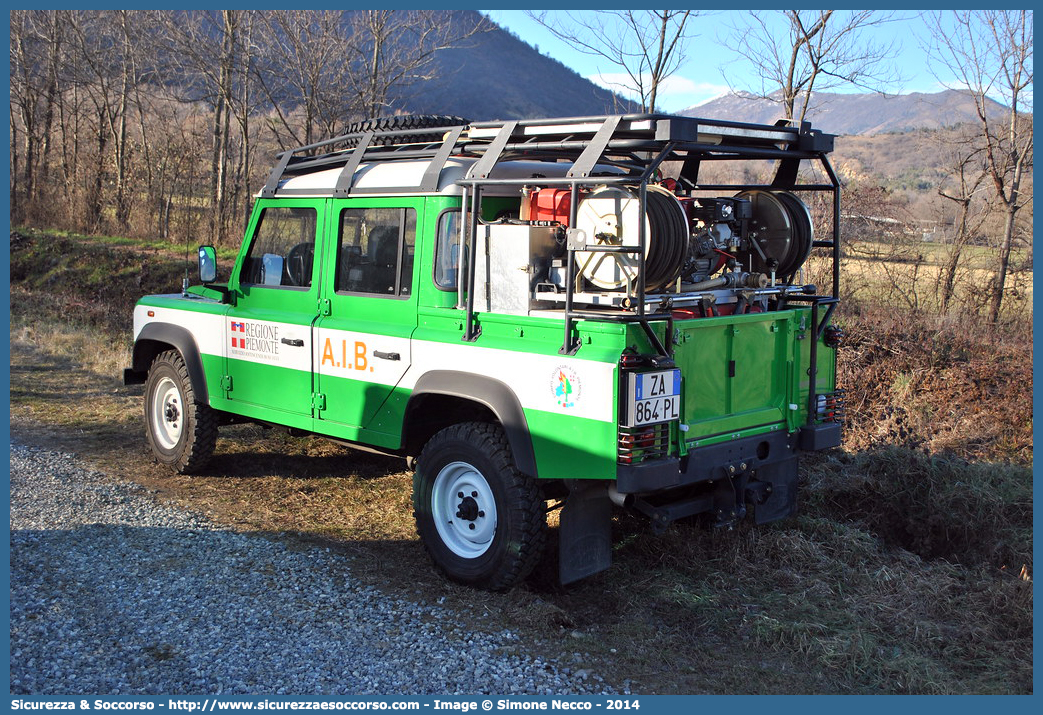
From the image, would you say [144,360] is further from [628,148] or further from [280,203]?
[628,148]

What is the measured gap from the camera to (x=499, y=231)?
5.27m

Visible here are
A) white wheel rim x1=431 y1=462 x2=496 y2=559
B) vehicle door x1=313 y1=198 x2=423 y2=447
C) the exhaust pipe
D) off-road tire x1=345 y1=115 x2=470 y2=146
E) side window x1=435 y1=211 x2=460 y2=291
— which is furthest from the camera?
off-road tire x1=345 y1=115 x2=470 y2=146

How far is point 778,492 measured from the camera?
6012 mm

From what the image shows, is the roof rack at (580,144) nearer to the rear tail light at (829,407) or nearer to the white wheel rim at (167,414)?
the rear tail light at (829,407)

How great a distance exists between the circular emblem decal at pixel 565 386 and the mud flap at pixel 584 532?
1.73ft

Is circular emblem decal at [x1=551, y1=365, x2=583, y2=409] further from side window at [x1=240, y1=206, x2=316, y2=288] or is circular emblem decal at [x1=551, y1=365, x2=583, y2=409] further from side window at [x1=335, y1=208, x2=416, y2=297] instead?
side window at [x1=240, y1=206, x2=316, y2=288]

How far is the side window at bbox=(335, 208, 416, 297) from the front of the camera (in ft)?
19.3

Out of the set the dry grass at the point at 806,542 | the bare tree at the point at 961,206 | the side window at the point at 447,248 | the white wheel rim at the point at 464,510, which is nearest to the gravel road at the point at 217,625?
the dry grass at the point at 806,542

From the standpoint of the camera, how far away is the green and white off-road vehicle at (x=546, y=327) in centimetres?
480

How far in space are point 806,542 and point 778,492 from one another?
0.35m

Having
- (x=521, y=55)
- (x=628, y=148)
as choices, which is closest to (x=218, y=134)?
(x=628, y=148)

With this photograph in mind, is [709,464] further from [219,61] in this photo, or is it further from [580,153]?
[219,61]

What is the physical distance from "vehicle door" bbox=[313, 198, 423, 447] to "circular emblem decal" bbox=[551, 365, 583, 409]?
1228 millimetres

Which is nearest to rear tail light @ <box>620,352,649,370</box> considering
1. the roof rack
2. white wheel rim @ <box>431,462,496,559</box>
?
the roof rack
